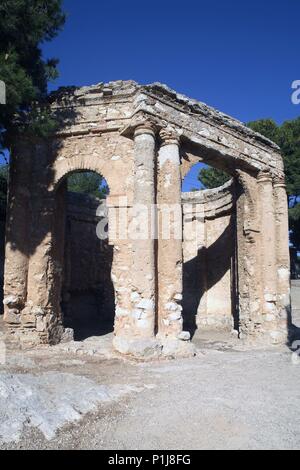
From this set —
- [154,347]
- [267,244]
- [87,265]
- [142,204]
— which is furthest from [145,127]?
[87,265]

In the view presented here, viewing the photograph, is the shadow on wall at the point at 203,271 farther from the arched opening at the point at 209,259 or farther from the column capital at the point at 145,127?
the column capital at the point at 145,127

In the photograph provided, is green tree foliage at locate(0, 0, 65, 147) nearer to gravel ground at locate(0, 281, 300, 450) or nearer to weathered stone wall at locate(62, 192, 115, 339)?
gravel ground at locate(0, 281, 300, 450)

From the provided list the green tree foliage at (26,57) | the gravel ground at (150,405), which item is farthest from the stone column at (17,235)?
the gravel ground at (150,405)

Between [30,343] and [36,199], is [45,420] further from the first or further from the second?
[36,199]

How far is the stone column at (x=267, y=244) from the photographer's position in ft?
35.5

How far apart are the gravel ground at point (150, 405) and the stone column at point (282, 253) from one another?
387 cm

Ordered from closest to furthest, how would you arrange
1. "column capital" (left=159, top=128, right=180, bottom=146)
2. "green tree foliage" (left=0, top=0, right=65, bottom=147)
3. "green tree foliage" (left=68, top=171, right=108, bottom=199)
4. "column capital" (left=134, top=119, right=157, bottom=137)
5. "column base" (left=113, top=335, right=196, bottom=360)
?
"column base" (left=113, top=335, right=196, bottom=360)
"green tree foliage" (left=0, top=0, right=65, bottom=147)
"column capital" (left=134, top=119, right=157, bottom=137)
"column capital" (left=159, top=128, right=180, bottom=146)
"green tree foliage" (left=68, top=171, right=108, bottom=199)

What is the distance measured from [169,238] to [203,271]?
22.8 feet

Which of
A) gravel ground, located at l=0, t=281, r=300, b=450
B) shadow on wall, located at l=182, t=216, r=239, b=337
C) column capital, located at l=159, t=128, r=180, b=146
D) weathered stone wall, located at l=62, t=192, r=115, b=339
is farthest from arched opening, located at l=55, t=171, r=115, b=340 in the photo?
gravel ground, located at l=0, t=281, r=300, b=450

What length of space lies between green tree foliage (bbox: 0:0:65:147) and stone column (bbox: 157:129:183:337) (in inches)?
109

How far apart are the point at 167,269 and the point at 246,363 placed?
2441 mm

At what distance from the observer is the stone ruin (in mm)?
8234
